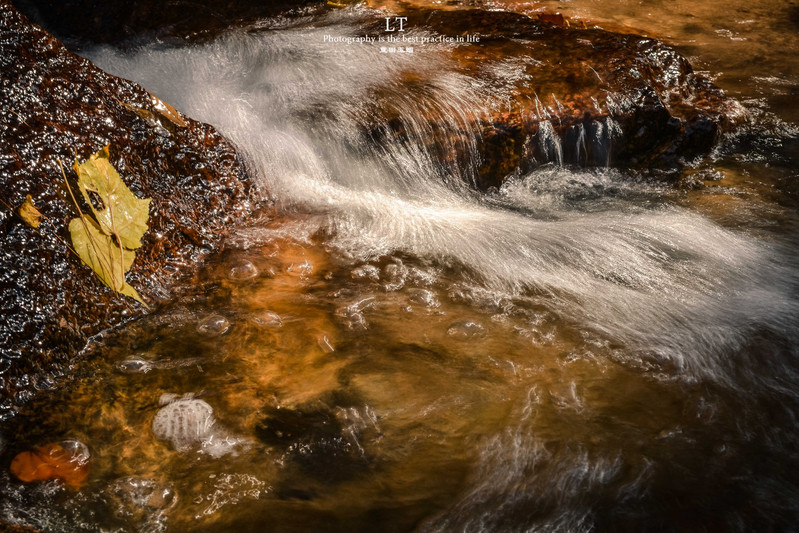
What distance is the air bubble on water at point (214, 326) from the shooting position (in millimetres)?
2803

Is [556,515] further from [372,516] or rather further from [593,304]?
[593,304]

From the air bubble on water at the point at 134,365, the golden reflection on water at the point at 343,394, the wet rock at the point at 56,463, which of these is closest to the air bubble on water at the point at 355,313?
the golden reflection on water at the point at 343,394

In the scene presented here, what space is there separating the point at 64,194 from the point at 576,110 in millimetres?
3422

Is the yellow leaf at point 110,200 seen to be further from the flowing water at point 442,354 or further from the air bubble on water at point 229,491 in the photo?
the air bubble on water at point 229,491

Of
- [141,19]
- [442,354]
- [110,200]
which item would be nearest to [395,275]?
[442,354]

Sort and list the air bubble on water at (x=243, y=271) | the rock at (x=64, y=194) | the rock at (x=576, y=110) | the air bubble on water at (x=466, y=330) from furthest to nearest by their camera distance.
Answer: the rock at (x=576, y=110) → the air bubble on water at (x=243, y=271) → the air bubble on water at (x=466, y=330) → the rock at (x=64, y=194)

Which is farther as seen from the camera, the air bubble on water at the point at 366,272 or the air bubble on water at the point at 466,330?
the air bubble on water at the point at 366,272

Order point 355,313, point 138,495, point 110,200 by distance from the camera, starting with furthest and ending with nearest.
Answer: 1. point 355,313
2. point 110,200
3. point 138,495

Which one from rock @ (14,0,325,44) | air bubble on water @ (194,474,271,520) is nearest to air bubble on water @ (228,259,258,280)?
air bubble on water @ (194,474,271,520)

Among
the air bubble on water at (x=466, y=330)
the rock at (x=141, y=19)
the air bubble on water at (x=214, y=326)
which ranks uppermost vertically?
the rock at (x=141, y=19)

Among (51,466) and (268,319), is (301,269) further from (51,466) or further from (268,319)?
(51,466)

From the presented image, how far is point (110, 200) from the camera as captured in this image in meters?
2.88

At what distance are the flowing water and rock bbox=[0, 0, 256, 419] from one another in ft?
0.52

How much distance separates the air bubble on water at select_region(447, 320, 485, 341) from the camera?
286 cm
